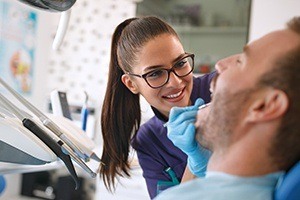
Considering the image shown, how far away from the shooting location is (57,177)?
3373mm

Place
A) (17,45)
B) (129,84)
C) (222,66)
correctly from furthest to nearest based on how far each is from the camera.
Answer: (17,45) → (129,84) → (222,66)

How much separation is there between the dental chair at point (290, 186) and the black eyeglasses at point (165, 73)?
1.94 ft

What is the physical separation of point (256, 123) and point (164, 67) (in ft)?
1.76

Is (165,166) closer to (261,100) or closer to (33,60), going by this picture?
(261,100)

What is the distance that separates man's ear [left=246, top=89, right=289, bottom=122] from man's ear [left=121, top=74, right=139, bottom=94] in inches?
26.0

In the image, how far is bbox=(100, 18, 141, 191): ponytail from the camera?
1.36 metres

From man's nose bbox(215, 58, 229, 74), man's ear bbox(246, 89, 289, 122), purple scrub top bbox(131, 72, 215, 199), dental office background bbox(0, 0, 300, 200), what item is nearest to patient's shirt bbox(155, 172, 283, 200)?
man's ear bbox(246, 89, 289, 122)

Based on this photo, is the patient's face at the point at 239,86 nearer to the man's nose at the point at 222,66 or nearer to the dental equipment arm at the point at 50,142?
the man's nose at the point at 222,66

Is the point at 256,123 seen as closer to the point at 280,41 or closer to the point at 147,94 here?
the point at 280,41

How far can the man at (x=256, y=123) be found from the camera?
0.66 m

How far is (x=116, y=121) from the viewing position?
1378 millimetres

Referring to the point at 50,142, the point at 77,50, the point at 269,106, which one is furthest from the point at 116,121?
the point at 77,50

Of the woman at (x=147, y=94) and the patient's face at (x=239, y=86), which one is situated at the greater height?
the patient's face at (x=239, y=86)

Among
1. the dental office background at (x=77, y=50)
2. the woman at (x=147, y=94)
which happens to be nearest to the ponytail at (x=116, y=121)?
the woman at (x=147, y=94)
